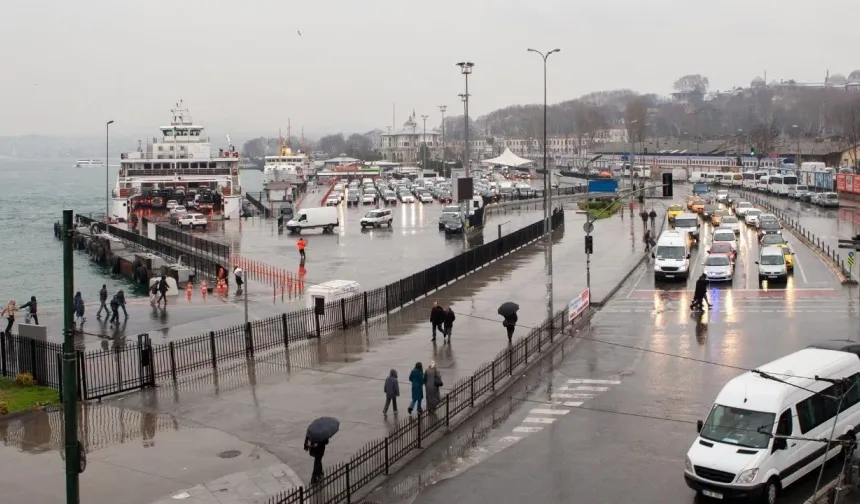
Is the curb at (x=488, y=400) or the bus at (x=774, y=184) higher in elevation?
the bus at (x=774, y=184)

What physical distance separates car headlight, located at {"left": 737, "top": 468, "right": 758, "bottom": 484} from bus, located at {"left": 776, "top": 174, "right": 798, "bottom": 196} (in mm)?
81331

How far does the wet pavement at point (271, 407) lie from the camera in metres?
15.0

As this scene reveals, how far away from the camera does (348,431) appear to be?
1747cm

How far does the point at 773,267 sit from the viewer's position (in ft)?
117

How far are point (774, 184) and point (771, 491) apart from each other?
85.4 m

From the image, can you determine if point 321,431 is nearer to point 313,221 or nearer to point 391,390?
point 391,390

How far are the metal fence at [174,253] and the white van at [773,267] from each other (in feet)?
76.5

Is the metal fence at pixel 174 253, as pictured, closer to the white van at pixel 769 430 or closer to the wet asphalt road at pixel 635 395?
the wet asphalt road at pixel 635 395

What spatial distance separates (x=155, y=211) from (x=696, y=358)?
80703 millimetres

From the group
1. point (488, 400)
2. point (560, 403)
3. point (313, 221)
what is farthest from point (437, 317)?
point (313, 221)

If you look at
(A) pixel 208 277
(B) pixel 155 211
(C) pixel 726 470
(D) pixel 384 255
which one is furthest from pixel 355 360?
(B) pixel 155 211

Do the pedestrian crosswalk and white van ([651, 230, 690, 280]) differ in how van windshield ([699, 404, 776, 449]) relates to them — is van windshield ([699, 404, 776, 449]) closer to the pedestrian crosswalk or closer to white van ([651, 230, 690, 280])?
the pedestrian crosswalk

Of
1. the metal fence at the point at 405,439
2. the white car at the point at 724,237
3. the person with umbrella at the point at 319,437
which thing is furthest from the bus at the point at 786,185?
the person with umbrella at the point at 319,437

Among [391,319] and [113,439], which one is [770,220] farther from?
[113,439]
